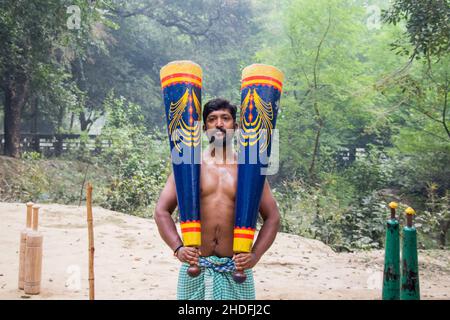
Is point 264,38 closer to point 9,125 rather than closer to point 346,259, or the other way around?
point 9,125

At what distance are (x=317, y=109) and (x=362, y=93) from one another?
3.30m

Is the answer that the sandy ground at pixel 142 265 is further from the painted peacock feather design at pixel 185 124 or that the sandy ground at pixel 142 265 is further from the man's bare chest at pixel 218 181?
the painted peacock feather design at pixel 185 124

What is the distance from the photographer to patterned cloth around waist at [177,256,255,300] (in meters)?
2.12

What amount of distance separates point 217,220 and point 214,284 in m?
0.25

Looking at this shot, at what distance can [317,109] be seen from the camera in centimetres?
1280

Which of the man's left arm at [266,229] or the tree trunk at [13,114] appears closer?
the man's left arm at [266,229]

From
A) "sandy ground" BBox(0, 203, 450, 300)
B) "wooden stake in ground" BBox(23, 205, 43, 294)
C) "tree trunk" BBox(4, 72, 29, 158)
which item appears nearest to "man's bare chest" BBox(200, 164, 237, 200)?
"wooden stake in ground" BBox(23, 205, 43, 294)

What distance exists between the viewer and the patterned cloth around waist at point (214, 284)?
6.95ft

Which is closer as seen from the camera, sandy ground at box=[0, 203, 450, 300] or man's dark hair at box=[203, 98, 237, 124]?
man's dark hair at box=[203, 98, 237, 124]

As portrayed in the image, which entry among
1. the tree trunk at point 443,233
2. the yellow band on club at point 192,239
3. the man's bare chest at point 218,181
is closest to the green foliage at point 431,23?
the tree trunk at point 443,233

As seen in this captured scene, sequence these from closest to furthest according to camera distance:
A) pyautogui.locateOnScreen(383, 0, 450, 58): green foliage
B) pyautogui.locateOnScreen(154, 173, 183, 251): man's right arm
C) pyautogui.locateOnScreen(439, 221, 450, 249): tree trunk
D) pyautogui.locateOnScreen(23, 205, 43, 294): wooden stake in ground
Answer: pyautogui.locateOnScreen(154, 173, 183, 251): man's right arm → pyautogui.locateOnScreen(23, 205, 43, 294): wooden stake in ground → pyautogui.locateOnScreen(383, 0, 450, 58): green foliage → pyautogui.locateOnScreen(439, 221, 450, 249): tree trunk

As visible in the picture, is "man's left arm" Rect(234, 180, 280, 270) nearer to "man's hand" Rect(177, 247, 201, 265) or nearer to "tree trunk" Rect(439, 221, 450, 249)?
"man's hand" Rect(177, 247, 201, 265)

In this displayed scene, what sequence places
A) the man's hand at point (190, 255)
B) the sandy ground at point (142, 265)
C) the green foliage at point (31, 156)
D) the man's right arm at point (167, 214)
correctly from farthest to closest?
the green foliage at point (31, 156) → the sandy ground at point (142, 265) → the man's right arm at point (167, 214) → the man's hand at point (190, 255)

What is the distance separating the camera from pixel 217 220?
7.11 ft
